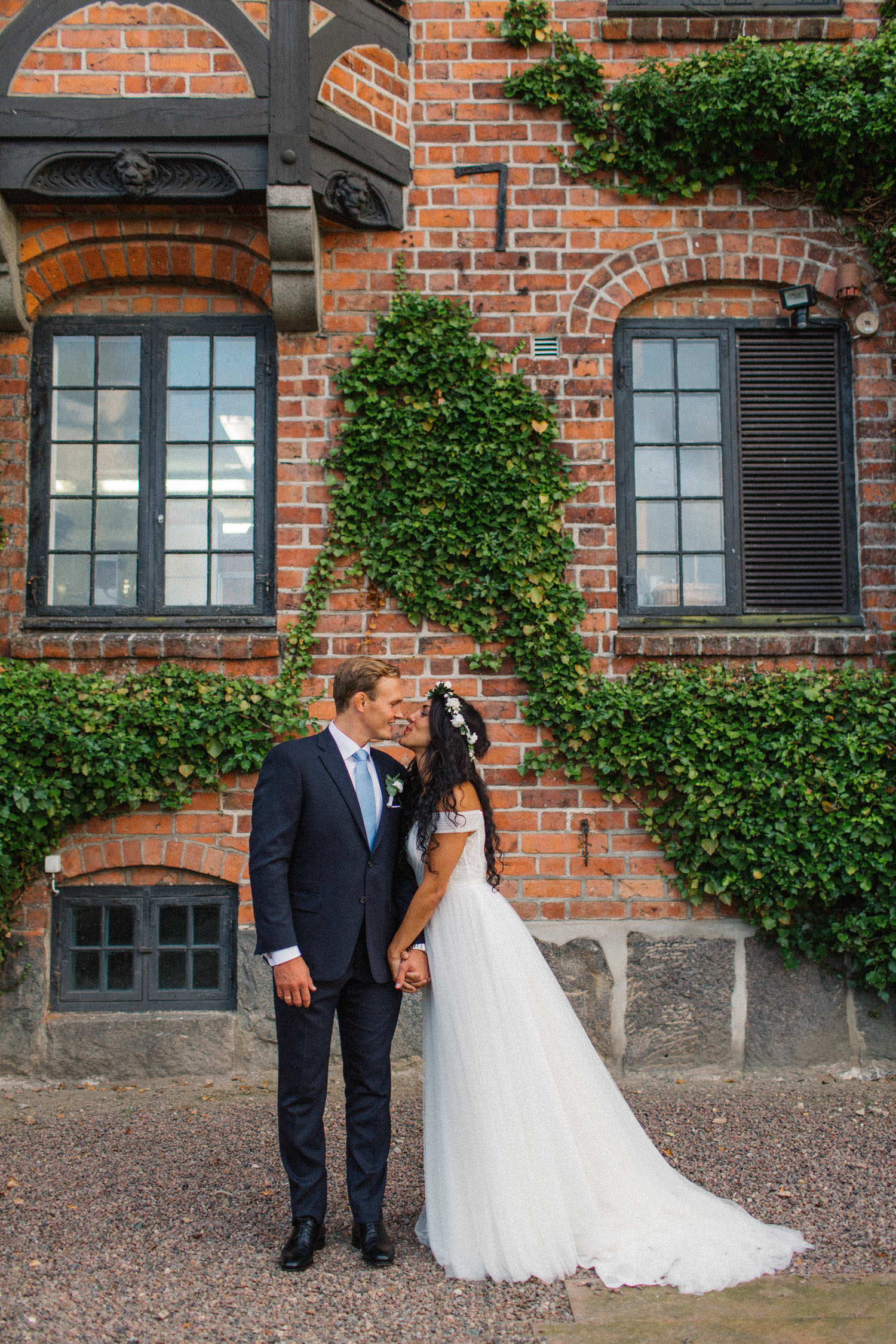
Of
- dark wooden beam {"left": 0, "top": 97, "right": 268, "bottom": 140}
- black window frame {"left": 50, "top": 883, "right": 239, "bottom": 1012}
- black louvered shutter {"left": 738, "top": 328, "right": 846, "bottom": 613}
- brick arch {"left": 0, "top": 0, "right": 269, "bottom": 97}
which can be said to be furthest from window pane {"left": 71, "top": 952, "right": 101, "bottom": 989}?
brick arch {"left": 0, "top": 0, "right": 269, "bottom": 97}

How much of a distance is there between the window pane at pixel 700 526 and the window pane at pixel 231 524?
238 cm

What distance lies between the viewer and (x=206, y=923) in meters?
4.97

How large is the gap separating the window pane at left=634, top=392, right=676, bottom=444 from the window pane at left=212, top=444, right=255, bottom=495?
7.01 ft

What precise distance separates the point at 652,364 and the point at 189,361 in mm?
2572

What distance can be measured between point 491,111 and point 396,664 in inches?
119

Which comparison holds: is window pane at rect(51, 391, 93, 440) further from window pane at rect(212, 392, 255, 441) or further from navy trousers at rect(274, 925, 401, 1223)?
navy trousers at rect(274, 925, 401, 1223)

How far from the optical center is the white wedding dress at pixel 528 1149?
2930 millimetres

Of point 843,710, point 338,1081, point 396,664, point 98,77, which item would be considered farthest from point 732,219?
point 338,1081

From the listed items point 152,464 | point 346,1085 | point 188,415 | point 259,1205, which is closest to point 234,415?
point 188,415

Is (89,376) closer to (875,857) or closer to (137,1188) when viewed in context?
(137,1188)

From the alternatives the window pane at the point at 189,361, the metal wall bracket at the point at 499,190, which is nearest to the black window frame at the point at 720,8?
the metal wall bracket at the point at 499,190

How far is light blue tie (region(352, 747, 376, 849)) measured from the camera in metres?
3.23

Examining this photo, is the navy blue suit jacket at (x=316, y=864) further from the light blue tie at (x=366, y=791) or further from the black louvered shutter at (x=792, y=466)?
the black louvered shutter at (x=792, y=466)

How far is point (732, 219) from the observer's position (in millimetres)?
5180
